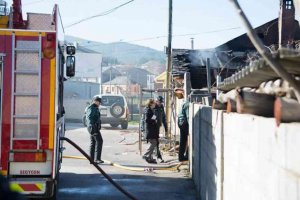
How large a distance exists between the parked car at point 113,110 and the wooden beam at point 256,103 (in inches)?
842

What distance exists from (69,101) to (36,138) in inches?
1182

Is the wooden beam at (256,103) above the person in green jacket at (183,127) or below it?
above

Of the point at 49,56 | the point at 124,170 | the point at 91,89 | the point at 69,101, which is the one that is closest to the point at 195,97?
the point at 124,170

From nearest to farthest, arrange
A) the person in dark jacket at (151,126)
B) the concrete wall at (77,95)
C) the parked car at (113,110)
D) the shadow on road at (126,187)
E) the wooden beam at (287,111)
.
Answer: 1. the wooden beam at (287,111)
2. the shadow on road at (126,187)
3. the person in dark jacket at (151,126)
4. the parked car at (113,110)
5. the concrete wall at (77,95)

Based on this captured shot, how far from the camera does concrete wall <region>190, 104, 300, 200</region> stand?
2541mm

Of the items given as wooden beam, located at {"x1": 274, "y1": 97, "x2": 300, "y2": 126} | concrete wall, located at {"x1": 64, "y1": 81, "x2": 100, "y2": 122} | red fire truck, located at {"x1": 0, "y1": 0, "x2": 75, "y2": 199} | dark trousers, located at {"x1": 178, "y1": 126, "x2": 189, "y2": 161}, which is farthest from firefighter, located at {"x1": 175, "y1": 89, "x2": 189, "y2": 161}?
concrete wall, located at {"x1": 64, "y1": 81, "x2": 100, "y2": 122}

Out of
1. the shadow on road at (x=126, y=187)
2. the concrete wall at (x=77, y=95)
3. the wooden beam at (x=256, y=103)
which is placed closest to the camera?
the wooden beam at (x=256, y=103)

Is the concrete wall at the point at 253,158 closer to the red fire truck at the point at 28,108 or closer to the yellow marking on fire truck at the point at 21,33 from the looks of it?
the red fire truck at the point at 28,108

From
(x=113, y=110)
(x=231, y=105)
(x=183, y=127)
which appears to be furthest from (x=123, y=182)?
(x=113, y=110)

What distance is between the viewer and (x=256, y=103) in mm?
3467

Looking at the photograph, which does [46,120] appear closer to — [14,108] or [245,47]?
[14,108]

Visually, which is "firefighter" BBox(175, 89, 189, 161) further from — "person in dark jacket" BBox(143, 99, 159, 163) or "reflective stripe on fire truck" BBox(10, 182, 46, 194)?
"reflective stripe on fire truck" BBox(10, 182, 46, 194)

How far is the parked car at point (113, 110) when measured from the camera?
81.8ft

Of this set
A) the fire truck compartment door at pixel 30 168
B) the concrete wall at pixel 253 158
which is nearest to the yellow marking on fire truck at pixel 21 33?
the fire truck compartment door at pixel 30 168
